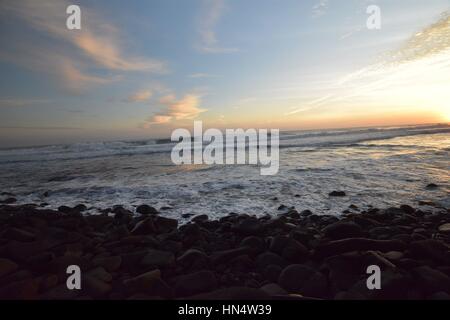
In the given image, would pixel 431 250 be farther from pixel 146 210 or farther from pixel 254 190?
pixel 146 210

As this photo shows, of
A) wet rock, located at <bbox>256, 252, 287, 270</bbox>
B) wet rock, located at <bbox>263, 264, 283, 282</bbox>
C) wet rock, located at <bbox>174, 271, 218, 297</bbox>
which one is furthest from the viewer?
wet rock, located at <bbox>256, 252, 287, 270</bbox>

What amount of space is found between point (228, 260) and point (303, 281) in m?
1.04

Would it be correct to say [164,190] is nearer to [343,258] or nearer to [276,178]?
[276,178]

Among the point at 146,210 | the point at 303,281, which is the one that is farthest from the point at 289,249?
the point at 146,210

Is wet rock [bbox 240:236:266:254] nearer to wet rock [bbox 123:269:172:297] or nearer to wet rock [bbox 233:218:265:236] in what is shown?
wet rock [bbox 233:218:265:236]

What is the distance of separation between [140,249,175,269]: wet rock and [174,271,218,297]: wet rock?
48 centimetres

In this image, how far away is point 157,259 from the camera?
3568 mm

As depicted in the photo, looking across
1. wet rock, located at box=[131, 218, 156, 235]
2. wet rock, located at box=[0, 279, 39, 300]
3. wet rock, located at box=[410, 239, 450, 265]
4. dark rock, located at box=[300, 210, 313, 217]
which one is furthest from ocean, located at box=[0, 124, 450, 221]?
wet rock, located at box=[0, 279, 39, 300]

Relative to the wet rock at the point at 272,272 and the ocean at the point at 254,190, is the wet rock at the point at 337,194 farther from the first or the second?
the wet rock at the point at 272,272

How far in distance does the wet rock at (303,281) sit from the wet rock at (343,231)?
3.84 ft

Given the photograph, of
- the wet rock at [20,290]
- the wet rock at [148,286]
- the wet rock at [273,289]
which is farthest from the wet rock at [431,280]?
the wet rock at [20,290]

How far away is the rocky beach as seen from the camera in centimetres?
280

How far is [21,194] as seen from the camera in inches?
350
